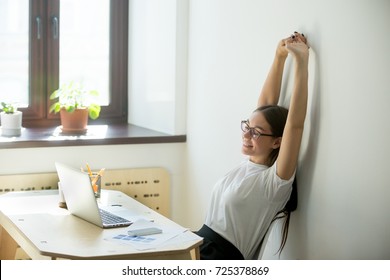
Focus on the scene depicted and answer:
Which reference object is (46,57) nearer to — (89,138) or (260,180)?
(89,138)

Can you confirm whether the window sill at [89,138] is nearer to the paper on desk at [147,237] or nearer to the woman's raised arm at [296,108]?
the paper on desk at [147,237]

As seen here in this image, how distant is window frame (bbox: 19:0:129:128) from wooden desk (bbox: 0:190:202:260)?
2.77 ft

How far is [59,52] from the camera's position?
398 cm

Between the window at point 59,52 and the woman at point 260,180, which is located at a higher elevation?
the window at point 59,52

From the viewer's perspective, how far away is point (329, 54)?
245 centimetres

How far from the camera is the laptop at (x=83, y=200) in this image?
2.66 meters

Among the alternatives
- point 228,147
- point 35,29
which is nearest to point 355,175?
point 228,147

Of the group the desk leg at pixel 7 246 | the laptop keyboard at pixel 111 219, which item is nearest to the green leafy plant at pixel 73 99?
the desk leg at pixel 7 246

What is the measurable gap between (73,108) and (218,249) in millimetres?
1296

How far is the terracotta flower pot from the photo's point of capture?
3.72 m

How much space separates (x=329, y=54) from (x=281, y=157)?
0.37m

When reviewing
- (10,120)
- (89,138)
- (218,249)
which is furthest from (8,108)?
(218,249)

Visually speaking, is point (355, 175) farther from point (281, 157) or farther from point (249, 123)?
point (249, 123)

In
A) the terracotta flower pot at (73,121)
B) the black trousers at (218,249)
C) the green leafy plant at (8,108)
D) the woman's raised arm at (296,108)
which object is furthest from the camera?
the terracotta flower pot at (73,121)
